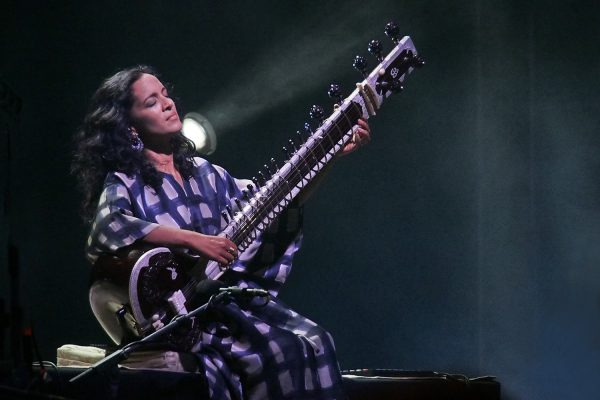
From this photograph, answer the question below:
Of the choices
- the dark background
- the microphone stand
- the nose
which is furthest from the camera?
the dark background

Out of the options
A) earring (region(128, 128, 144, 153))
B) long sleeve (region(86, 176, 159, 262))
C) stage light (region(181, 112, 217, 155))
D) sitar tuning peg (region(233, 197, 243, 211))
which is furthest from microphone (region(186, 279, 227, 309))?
stage light (region(181, 112, 217, 155))

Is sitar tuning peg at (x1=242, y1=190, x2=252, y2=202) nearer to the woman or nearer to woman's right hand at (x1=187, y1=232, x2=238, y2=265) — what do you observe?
the woman

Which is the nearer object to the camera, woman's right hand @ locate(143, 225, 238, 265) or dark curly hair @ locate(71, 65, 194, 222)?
woman's right hand @ locate(143, 225, 238, 265)

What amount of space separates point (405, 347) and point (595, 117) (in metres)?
1.42

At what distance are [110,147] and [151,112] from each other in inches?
7.1

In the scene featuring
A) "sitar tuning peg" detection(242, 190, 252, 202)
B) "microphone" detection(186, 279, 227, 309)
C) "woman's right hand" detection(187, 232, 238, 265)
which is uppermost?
"sitar tuning peg" detection(242, 190, 252, 202)

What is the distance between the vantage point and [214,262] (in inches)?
112

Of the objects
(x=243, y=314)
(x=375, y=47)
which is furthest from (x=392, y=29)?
(x=243, y=314)

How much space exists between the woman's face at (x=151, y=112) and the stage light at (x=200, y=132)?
4.01 ft

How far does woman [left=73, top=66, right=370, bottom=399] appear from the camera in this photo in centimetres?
271

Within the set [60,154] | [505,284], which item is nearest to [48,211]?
[60,154]

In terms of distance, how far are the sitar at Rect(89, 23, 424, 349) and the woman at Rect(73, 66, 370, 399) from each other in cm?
5

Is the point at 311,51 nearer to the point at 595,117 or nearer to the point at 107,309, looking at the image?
A: the point at 595,117

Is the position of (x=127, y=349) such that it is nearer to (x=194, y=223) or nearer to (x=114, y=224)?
(x=114, y=224)
